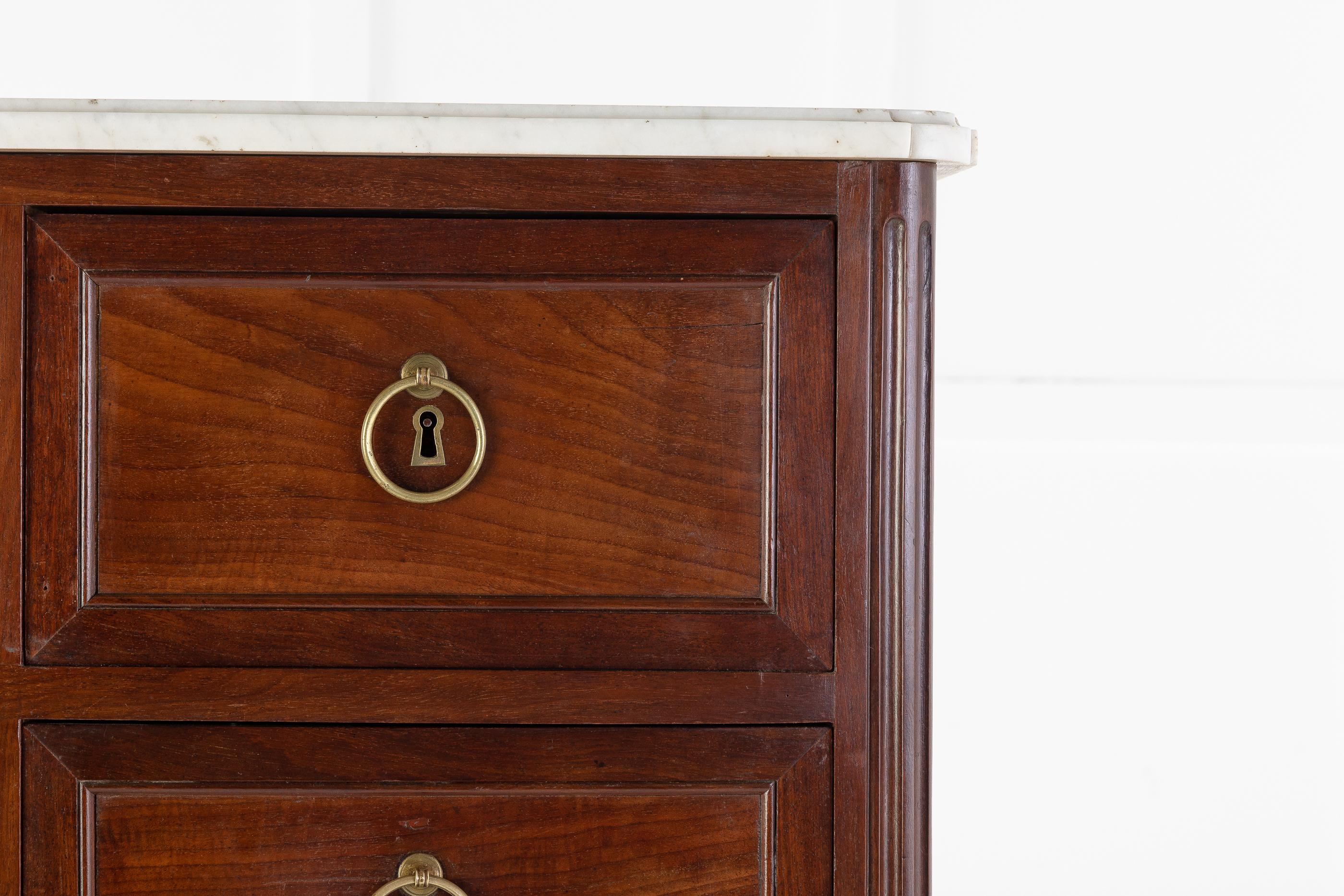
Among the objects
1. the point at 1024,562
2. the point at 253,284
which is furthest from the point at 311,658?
the point at 1024,562

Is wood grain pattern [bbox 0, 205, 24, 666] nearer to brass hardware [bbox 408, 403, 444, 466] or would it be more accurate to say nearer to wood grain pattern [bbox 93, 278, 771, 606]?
wood grain pattern [bbox 93, 278, 771, 606]

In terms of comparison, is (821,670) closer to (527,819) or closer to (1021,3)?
(527,819)

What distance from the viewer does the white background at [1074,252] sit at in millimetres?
835

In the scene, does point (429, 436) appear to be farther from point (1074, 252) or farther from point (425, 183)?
point (1074, 252)

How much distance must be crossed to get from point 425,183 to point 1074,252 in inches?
23.0

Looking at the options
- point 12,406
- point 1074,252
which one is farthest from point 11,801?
point 1074,252

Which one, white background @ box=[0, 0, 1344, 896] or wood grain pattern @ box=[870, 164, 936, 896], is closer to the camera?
wood grain pattern @ box=[870, 164, 936, 896]

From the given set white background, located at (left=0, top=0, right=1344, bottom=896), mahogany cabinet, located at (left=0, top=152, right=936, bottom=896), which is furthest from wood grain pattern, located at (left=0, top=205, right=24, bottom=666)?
white background, located at (left=0, top=0, right=1344, bottom=896)

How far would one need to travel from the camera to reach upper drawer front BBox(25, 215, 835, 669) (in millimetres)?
407

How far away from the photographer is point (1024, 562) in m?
0.85

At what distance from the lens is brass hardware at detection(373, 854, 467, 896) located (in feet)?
1.35

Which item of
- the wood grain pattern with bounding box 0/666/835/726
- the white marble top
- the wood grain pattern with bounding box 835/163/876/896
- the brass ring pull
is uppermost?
the white marble top

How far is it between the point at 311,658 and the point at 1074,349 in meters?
0.63

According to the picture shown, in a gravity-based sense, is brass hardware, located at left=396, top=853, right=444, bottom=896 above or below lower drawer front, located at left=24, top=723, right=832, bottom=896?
below
